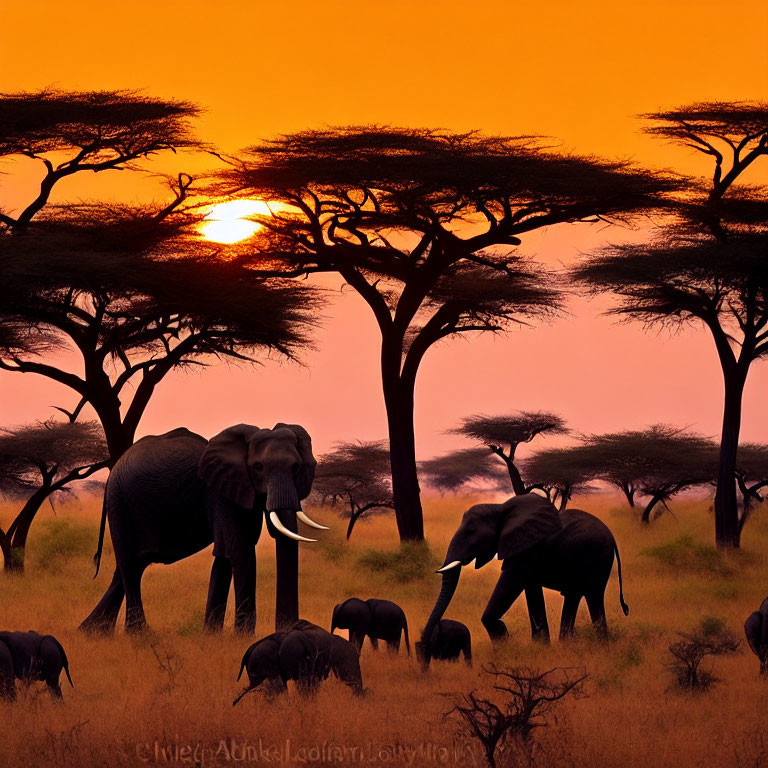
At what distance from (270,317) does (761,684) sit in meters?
13.2

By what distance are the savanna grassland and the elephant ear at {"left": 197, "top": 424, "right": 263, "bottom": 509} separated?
1.49m

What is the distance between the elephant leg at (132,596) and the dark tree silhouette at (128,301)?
262 inches

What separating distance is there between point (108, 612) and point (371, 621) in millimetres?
3823

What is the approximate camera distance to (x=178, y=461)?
1452cm

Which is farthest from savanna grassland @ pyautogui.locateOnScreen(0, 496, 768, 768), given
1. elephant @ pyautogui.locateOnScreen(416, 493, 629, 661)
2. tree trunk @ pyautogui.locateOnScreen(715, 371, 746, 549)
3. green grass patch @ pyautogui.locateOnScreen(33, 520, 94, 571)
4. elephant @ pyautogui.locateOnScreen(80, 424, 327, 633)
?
tree trunk @ pyautogui.locateOnScreen(715, 371, 746, 549)

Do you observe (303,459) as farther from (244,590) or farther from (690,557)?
(690,557)

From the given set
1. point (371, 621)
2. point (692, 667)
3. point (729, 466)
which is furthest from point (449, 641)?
point (729, 466)

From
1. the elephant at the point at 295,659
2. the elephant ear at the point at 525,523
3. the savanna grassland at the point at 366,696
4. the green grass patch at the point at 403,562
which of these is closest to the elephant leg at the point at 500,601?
the savanna grassland at the point at 366,696

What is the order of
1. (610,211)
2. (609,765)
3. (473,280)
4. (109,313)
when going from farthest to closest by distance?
(473,280) < (610,211) < (109,313) < (609,765)

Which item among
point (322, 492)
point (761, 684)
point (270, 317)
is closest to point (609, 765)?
point (761, 684)

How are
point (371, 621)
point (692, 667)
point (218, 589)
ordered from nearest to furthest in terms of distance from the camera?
point (692, 667) < point (371, 621) < point (218, 589)

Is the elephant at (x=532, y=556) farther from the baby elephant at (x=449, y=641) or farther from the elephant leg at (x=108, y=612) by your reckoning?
the elephant leg at (x=108, y=612)

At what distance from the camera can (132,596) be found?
1473 centimetres

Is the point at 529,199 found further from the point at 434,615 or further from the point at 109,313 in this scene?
the point at 434,615
